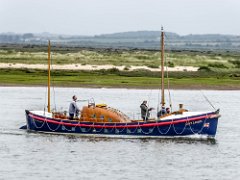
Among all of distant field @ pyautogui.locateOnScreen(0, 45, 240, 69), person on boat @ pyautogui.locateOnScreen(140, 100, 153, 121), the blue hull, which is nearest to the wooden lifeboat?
the blue hull

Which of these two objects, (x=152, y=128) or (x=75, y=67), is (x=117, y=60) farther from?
(x=152, y=128)

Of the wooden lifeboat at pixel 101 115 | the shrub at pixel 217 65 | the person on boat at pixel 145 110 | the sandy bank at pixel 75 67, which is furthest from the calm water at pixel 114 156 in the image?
the shrub at pixel 217 65

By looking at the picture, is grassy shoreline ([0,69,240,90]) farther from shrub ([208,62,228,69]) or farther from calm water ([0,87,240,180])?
calm water ([0,87,240,180])

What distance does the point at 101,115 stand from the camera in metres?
47.5

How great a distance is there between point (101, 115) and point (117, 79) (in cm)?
4228

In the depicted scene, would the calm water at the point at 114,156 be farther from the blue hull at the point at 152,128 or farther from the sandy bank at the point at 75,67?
the sandy bank at the point at 75,67

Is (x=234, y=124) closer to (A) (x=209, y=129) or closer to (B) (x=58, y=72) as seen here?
(A) (x=209, y=129)

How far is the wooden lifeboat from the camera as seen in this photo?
155 feet

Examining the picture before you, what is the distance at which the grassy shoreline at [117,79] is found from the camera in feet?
277

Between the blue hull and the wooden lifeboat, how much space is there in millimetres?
329

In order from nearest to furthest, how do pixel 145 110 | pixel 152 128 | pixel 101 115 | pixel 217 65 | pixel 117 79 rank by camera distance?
pixel 152 128 → pixel 101 115 → pixel 145 110 → pixel 117 79 → pixel 217 65

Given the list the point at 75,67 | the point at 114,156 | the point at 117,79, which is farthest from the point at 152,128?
the point at 75,67

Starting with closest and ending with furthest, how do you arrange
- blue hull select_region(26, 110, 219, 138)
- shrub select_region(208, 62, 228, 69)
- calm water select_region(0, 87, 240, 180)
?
1. calm water select_region(0, 87, 240, 180)
2. blue hull select_region(26, 110, 219, 138)
3. shrub select_region(208, 62, 228, 69)

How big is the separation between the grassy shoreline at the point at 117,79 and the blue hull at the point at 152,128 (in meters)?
35.4
